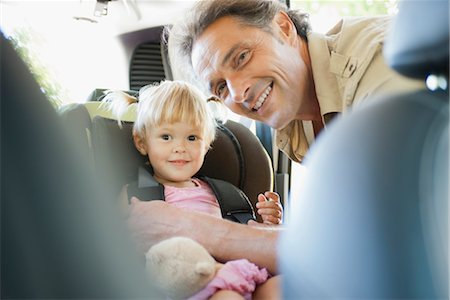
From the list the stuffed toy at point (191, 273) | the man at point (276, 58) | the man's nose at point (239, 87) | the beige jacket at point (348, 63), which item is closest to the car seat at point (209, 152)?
the man at point (276, 58)

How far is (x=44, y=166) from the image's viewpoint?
0.49m

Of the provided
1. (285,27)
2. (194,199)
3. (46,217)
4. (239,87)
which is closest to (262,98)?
(239,87)

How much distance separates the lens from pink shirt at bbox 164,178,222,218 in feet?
5.40

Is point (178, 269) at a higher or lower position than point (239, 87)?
lower

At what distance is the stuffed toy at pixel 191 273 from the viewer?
0.94 m

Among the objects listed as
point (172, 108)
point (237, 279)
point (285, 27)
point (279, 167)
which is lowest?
point (279, 167)

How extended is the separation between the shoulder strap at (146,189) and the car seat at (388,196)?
3.56ft

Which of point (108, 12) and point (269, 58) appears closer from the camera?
point (269, 58)

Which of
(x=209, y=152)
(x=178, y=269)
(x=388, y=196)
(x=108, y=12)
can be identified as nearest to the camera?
(x=388, y=196)

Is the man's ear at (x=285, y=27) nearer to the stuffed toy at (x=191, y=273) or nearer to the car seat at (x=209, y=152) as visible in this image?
the car seat at (x=209, y=152)

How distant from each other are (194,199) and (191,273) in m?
0.74

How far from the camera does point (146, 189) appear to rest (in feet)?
5.23

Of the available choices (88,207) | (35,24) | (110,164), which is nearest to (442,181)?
(88,207)

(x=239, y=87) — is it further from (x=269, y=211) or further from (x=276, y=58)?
(x=269, y=211)
